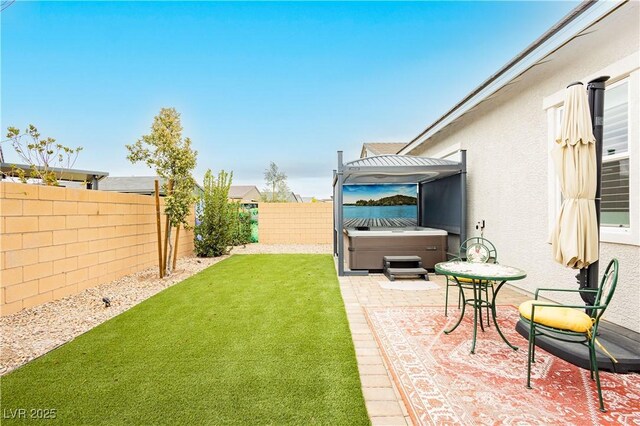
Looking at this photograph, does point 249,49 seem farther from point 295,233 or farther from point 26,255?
point 26,255

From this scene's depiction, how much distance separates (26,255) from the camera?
3965 mm

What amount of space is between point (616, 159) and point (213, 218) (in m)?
9.09

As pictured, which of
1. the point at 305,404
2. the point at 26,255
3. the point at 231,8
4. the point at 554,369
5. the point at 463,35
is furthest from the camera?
the point at 463,35

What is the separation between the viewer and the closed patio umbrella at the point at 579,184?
265cm

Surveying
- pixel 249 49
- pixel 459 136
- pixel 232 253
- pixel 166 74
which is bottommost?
pixel 232 253

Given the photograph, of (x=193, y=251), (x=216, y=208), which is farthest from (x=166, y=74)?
(x=193, y=251)

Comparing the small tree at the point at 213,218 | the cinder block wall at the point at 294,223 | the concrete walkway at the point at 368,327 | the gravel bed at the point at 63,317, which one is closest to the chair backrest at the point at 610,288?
the concrete walkway at the point at 368,327

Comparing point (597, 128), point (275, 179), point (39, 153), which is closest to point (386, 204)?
point (597, 128)

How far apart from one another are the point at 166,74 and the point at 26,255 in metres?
7.30

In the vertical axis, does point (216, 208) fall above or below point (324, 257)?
above

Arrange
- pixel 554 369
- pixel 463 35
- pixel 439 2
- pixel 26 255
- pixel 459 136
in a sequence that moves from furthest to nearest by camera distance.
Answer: pixel 463 35, pixel 439 2, pixel 459 136, pixel 26 255, pixel 554 369

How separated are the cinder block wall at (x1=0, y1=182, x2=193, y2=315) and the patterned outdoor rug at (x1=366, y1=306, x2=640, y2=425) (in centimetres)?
467

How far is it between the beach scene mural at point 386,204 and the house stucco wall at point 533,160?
249cm

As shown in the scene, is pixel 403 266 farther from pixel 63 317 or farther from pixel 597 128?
pixel 63 317
